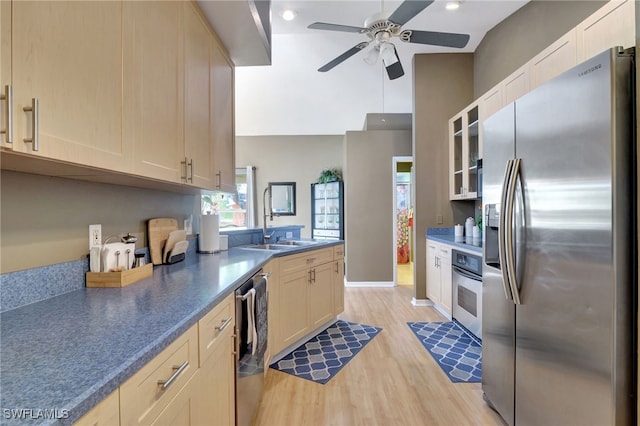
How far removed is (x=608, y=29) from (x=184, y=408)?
2.76 m

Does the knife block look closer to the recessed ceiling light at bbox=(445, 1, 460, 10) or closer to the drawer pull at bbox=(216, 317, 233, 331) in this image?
the drawer pull at bbox=(216, 317, 233, 331)

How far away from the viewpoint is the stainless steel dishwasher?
1.46m

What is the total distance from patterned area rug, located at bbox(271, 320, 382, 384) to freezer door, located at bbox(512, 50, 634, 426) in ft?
4.24

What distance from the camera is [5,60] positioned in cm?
71

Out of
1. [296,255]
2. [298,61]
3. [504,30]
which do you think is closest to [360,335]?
[296,255]

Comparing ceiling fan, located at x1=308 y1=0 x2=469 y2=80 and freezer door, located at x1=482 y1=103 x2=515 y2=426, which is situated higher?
ceiling fan, located at x1=308 y1=0 x2=469 y2=80

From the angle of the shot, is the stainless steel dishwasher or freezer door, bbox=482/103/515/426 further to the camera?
freezer door, bbox=482/103/515/426

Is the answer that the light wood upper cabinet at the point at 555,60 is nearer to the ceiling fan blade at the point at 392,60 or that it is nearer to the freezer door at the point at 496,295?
the freezer door at the point at 496,295

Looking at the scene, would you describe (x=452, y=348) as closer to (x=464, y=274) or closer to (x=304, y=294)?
(x=464, y=274)

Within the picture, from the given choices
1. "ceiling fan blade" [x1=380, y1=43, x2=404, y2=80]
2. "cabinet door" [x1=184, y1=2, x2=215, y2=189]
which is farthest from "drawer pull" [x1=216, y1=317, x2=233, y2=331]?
"ceiling fan blade" [x1=380, y1=43, x2=404, y2=80]

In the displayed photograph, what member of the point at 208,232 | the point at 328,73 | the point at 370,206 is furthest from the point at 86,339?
the point at 328,73

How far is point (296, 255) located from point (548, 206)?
1.76 m

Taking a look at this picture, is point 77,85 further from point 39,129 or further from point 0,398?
point 0,398

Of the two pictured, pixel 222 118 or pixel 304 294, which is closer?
pixel 222 118
